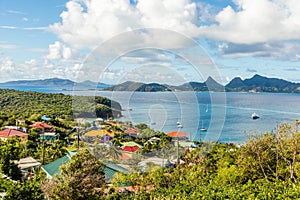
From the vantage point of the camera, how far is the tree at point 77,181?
6367mm

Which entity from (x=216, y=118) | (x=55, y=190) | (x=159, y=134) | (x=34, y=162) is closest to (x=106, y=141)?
(x=159, y=134)

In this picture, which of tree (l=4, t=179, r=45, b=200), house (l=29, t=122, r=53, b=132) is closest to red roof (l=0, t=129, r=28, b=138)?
house (l=29, t=122, r=53, b=132)

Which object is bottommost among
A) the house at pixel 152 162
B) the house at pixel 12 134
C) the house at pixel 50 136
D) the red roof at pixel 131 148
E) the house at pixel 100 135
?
the house at pixel 50 136

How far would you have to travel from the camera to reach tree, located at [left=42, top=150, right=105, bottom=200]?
20.9 ft

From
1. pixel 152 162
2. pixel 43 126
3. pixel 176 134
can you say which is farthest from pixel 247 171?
pixel 43 126

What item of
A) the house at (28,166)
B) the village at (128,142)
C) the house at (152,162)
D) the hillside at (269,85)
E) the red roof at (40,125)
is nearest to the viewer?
the village at (128,142)

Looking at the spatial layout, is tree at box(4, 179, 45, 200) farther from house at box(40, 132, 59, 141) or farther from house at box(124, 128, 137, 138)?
house at box(40, 132, 59, 141)

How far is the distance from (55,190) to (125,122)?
7.48ft

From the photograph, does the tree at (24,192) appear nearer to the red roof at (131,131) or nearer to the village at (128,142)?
the village at (128,142)

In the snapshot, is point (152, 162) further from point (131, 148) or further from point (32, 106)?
point (32, 106)

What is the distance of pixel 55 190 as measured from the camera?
635 centimetres

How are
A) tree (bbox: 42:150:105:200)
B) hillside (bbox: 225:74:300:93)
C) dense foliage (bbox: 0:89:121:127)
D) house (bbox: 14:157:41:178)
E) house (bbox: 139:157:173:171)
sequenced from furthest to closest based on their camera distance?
hillside (bbox: 225:74:300:93), dense foliage (bbox: 0:89:121:127), house (bbox: 14:157:41:178), tree (bbox: 42:150:105:200), house (bbox: 139:157:173:171)

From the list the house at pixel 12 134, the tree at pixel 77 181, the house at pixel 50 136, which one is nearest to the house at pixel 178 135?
the tree at pixel 77 181

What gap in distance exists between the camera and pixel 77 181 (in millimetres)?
6562
